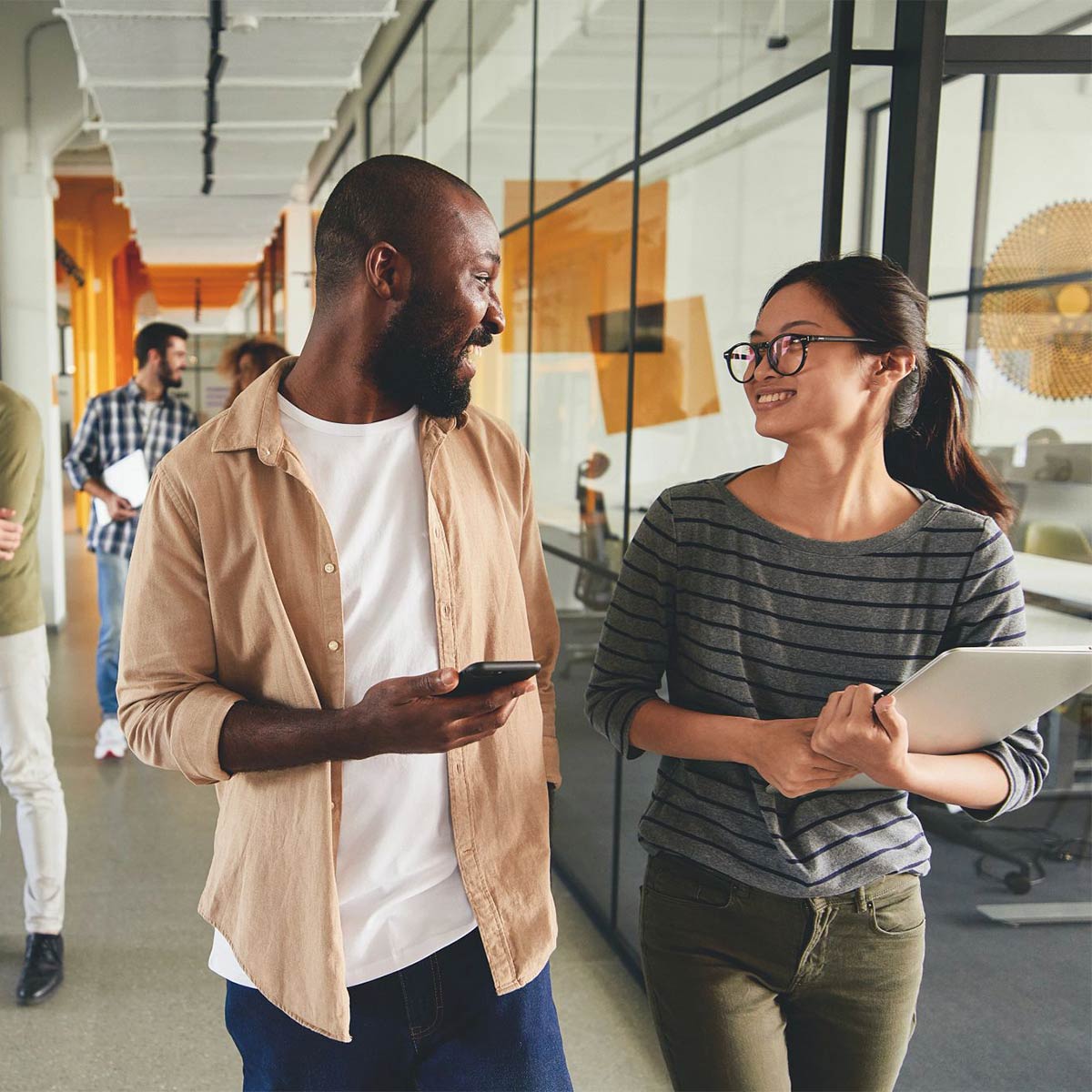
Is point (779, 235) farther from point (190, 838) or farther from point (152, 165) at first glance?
point (152, 165)

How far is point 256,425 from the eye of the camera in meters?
1.39

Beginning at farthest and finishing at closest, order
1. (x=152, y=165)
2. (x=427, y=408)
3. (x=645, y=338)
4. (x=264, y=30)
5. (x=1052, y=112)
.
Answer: (x=152, y=165), (x=264, y=30), (x=645, y=338), (x=1052, y=112), (x=427, y=408)

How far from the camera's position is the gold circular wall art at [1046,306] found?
2.19 metres

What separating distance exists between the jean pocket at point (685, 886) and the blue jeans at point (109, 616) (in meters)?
4.17

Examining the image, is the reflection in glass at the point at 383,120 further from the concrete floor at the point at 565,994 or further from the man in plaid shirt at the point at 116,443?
the concrete floor at the point at 565,994

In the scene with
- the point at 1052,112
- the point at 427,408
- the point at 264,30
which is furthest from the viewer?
the point at 264,30

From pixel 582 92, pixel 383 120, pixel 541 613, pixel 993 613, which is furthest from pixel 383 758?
pixel 383 120

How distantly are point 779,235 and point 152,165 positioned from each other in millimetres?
5970

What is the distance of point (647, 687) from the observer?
5.37 ft

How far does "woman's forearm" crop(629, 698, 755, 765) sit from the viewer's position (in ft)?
4.75

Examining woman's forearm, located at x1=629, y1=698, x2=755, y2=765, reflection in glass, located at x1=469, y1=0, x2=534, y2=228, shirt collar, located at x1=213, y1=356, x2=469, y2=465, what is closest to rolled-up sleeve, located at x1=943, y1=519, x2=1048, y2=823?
woman's forearm, located at x1=629, y1=698, x2=755, y2=765

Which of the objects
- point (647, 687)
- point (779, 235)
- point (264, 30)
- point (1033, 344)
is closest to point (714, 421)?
point (779, 235)

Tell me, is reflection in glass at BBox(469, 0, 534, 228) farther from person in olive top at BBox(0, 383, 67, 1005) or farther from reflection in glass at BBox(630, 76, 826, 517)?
person in olive top at BBox(0, 383, 67, 1005)

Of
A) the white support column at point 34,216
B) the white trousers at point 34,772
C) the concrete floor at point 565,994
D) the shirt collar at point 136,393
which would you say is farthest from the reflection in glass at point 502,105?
the white support column at point 34,216
